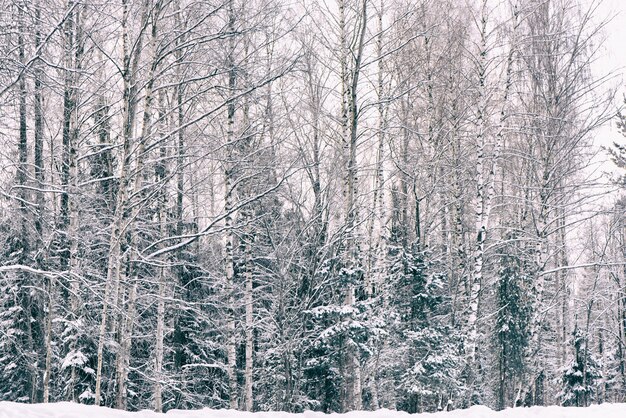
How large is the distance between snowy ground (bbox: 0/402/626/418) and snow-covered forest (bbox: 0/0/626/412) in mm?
1961

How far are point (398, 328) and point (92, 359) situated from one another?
8042mm

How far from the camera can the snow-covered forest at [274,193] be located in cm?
948

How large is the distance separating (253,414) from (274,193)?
236 inches

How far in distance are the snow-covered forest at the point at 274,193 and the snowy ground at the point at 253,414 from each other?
1.96 metres

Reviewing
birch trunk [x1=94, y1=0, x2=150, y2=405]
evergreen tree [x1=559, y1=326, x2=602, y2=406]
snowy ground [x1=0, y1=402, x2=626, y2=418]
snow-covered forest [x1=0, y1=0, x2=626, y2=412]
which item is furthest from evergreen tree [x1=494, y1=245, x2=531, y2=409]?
birch trunk [x1=94, y1=0, x2=150, y2=405]

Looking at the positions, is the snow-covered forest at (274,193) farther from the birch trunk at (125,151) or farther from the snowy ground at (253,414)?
the snowy ground at (253,414)

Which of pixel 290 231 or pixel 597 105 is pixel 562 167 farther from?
pixel 290 231

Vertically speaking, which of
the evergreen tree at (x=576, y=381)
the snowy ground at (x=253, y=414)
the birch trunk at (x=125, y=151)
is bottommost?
the evergreen tree at (x=576, y=381)

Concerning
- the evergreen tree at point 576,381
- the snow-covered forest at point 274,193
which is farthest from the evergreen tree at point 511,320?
the evergreen tree at point 576,381

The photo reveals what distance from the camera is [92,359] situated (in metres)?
14.2

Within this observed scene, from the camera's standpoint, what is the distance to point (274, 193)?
42.1 ft

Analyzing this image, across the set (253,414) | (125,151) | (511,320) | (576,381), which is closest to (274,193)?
(125,151)

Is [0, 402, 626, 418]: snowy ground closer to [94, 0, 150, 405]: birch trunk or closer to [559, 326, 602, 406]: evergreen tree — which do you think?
[94, 0, 150, 405]: birch trunk

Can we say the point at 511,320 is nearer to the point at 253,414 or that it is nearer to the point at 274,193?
the point at 274,193
